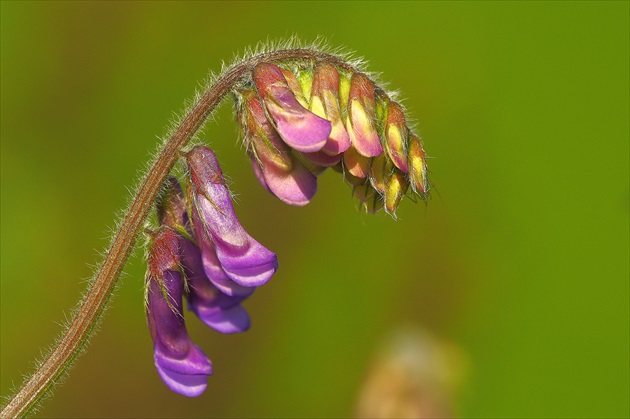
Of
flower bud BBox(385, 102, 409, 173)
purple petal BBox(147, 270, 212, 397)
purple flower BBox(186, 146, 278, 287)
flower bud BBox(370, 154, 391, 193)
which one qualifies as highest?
flower bud BBox(385, 102, 409, 173)

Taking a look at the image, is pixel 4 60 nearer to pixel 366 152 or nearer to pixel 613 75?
pixel 613 75

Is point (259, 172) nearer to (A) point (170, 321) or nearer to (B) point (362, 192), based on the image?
(B) point (362, 192)

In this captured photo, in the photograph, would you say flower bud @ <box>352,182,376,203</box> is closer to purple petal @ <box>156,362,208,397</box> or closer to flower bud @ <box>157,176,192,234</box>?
flower bud @ <box>157,176,192,234</box>

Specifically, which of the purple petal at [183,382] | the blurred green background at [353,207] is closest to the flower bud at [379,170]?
the purple petal at [183,382]

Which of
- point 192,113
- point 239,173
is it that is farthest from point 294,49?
point 239,173

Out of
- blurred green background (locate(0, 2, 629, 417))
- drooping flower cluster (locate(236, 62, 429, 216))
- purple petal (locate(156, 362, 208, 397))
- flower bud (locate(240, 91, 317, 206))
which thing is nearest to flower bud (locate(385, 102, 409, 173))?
drooping flower cluster (locate(236, 62, 429, 216))

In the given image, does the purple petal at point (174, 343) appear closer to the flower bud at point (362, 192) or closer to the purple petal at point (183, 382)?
the purple petal at point (183, 382)

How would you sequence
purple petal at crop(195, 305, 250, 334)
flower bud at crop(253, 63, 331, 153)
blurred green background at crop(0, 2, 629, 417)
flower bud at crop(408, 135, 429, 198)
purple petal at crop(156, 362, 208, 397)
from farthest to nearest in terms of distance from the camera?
blurred green background at crop(0, 2, 629, 417), purple petal at crop(195, 305, 250, 334), purple petal at crop(156, 362, 208, 397), flower bud at crop(408, 135, 429, 198), flower bud at crop(253, 63, 331, 153)

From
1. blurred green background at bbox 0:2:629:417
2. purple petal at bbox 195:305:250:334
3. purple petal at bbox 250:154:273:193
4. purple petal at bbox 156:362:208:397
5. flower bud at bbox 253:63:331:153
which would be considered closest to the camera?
flower bud at bbox 253:63:331:153
